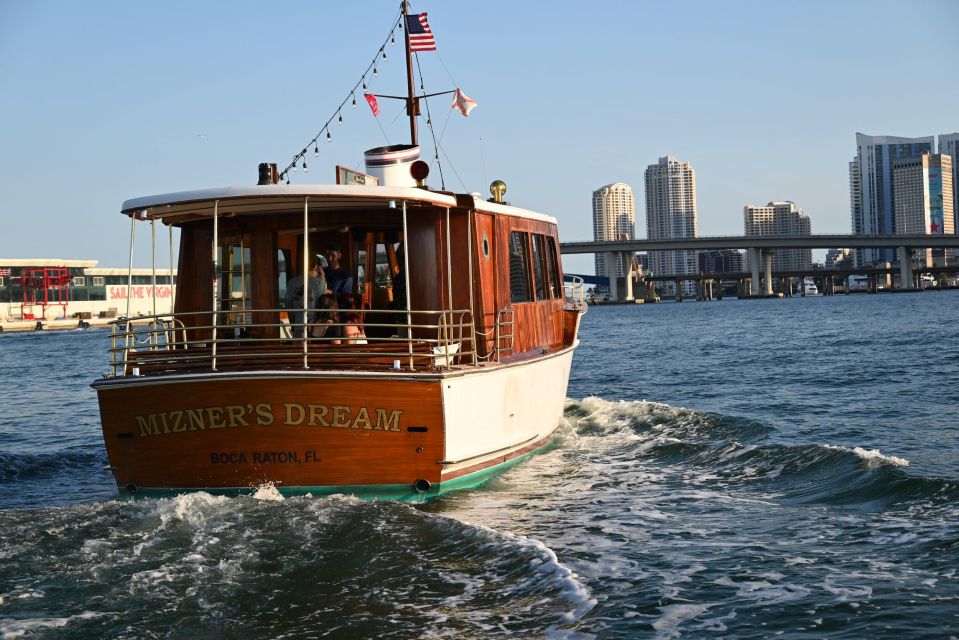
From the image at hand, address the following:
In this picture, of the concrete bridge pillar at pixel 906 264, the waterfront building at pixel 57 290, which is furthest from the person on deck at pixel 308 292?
the concrete bridge pillar at pixel 906 264

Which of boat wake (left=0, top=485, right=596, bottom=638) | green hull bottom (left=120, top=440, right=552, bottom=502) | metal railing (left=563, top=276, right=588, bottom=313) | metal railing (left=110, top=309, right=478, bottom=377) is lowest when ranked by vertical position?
boat wake (left=0, top=485, right=596, bottom=638)

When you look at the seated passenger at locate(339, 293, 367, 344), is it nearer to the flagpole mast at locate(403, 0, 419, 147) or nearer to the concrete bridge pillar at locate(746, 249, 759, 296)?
the flagpole mast at locate(403, 0, 419, 147)

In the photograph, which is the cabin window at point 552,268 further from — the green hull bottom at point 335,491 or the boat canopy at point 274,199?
the green hull bottom at point 335,491

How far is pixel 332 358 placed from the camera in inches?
404

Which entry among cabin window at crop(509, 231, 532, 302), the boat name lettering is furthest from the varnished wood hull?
cabin window at crop(509, 231, 532, 302)

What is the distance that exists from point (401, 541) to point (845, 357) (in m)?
25.5

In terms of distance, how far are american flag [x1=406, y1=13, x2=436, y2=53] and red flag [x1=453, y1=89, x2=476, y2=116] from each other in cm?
123

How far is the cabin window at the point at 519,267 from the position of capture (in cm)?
1356

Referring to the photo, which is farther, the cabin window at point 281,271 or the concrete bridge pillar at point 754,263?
the concrete bridge pillar at point 754,263

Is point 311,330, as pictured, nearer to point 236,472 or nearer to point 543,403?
point 236,472

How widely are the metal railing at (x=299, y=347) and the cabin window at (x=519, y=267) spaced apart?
1.73 metres

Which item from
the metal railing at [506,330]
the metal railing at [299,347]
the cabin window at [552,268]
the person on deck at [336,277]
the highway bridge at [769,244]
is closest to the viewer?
the metal railing at [299,347]

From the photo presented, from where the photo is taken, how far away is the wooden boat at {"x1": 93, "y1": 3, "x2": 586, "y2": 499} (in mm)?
9812

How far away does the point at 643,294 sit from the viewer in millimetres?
175375
